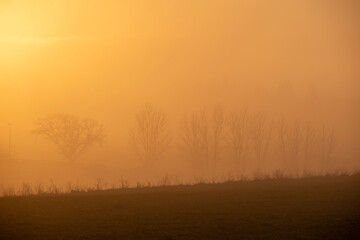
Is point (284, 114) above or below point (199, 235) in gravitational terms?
above

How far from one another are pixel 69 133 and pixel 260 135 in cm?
2656

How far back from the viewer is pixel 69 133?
6831cm

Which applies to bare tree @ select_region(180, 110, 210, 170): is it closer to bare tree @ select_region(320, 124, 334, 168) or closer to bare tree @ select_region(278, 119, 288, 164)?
bare tree @ select_region(278, 119, 288, 164)

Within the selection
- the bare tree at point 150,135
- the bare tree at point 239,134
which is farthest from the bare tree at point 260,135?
the bare tree at point 150,135

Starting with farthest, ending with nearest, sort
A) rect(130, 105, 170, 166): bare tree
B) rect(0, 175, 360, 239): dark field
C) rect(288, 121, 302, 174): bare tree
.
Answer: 1. rect(288, 121, 302, 174): bare tree
2. rect(130, 105, 170, 166): bare tree
3. rect(0, 175, 360, 239): dark field

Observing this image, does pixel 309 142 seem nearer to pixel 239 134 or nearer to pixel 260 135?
pixel 260 135

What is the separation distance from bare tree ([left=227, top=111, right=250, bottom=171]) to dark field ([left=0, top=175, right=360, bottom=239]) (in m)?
45.4

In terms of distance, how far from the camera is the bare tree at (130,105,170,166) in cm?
6644

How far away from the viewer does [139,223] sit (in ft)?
49.0

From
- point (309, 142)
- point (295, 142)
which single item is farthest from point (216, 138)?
point (309, 142)

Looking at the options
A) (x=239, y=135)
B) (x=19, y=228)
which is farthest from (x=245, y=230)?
(x=239, y=135)

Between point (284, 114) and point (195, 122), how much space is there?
19544 millimetres

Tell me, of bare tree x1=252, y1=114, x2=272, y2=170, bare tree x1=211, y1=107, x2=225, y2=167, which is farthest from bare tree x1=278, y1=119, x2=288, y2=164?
bare tree x1=211, y1=107, x2=225, y2=167

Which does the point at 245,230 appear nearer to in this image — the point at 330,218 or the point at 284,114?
the point at 330,218
